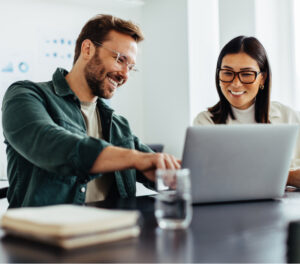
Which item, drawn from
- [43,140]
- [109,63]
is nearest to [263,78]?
[109,63]

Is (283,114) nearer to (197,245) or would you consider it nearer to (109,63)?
(109,63)

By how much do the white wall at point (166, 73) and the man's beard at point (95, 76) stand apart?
6.60 ft

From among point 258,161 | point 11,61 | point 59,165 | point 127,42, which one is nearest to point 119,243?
point 59,165

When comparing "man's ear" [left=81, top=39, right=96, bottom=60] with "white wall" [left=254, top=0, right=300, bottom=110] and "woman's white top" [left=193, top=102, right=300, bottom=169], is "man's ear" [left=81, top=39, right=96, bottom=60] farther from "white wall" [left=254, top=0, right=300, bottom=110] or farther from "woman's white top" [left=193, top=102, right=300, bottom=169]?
"white wall" [left=254, top=0, right=300, bottom=110]

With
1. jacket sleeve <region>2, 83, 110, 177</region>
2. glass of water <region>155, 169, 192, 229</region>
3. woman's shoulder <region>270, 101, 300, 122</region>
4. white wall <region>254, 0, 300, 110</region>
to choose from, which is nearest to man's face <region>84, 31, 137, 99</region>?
jacket sleeve <region>2, 83, 110, 177</region>

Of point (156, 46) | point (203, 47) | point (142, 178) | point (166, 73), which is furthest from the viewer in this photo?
point (156, 46)

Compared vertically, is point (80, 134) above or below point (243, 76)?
below

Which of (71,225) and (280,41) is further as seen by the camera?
(280,41)

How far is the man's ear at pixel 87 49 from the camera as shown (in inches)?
70.4

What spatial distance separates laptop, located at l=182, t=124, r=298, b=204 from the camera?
1.10m

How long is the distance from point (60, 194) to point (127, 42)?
28.8 inches

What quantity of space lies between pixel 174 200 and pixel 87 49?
3.70ft

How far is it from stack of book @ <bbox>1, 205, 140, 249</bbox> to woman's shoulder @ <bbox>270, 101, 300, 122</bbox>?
1508 millimetres

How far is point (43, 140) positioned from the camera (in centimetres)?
115
